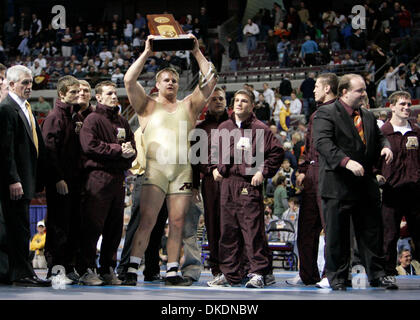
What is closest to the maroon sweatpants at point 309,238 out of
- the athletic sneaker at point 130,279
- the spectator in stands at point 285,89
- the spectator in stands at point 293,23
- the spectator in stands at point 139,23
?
the athletic sneaker at point 130,279

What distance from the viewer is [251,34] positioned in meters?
24.3

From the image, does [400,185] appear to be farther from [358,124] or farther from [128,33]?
[128,33]

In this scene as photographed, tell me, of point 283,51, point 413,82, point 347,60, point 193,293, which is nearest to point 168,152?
point 193,293

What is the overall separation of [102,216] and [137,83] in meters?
1.33

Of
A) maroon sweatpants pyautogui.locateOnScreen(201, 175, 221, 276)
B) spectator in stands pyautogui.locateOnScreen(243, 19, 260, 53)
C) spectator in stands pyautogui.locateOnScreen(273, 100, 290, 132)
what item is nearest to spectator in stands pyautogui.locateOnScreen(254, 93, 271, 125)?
spectator in stands pyautogui.locateOnScreen(273, 100, 290, 132)

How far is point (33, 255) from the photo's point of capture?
12414mm

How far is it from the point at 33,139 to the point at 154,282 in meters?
1.91

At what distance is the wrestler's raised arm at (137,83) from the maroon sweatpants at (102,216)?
733 millimetres

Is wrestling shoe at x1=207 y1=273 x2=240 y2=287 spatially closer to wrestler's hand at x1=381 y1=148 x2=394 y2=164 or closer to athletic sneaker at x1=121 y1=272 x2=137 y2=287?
athletic sneaker at x1=121 y1=272 x2=137 y2=287

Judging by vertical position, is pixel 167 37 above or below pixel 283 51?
below

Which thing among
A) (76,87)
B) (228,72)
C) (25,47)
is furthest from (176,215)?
(25,47)

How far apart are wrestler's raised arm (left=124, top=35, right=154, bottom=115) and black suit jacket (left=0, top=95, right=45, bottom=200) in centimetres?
103

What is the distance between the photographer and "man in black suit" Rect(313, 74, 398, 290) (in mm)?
5730

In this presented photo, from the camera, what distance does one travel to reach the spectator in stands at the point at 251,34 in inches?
945
